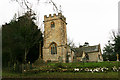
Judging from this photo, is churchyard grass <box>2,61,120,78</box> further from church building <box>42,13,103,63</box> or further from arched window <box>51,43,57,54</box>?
arched window <box>51,43,57,54</box>

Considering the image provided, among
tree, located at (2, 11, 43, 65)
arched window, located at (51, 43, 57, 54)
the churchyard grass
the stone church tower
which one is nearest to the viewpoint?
the churchyard grass

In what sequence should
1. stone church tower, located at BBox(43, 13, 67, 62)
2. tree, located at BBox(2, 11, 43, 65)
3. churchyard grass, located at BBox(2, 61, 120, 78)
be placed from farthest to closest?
1. stone church tower, located at BBox(43, 13, 67, 62)
2. tree, located at BBox(2, 11, 43, 65)
3. churchyard grass, located at BBox(2, 61, 120, 78)

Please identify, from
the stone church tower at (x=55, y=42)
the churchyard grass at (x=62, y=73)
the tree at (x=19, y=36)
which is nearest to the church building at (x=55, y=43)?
the stone church tower at (x=55, y=42)

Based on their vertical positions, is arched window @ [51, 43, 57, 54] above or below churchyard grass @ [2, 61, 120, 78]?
above

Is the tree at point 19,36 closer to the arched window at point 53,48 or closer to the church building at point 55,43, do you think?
the church building at point 55,43

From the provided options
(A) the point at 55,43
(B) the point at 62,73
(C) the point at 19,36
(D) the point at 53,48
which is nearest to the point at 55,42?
(A) the point at 55,43

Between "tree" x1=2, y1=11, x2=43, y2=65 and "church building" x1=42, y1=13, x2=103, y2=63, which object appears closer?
"tree" x1=2, y1=11, x2=43, y2=65

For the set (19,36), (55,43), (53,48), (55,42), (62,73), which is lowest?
(62,73)

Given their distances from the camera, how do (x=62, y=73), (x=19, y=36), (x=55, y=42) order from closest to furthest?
(x=19, y=36), (x=62, y=73), (x=55, y=42)

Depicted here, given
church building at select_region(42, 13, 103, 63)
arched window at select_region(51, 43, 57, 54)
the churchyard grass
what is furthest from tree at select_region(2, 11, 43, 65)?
arched window at select_region(51, 43, 57, 54)

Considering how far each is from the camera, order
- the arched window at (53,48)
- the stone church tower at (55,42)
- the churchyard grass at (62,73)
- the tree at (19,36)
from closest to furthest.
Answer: the churchyard grass at (62,73)
the tree at (19,36)
the stone church tower at (55,42)
the arched window at (53,48)

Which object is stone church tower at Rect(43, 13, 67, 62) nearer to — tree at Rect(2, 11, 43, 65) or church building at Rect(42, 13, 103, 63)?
church building at Rect(42, 13, 103, 63)

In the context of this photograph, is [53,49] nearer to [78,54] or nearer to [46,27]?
[46,27]

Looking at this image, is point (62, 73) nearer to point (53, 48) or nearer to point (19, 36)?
point (19, 36)
